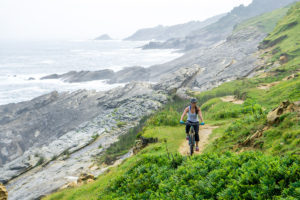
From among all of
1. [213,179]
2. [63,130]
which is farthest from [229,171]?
[63,130]

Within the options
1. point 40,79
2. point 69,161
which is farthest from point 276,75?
point 40,79

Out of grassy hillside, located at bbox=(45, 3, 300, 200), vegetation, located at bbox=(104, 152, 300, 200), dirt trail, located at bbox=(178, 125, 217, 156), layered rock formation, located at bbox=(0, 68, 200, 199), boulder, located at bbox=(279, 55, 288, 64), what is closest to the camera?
vegetation, located at bbox=(104, 152, 300, 200)

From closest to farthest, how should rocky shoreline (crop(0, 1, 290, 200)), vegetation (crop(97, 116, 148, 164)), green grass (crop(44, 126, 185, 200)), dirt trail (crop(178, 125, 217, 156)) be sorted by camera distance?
1. green grass (crop(44, 126, 185, 200))
2. dirt trail (crop(178, 125, 217, 156))
3. vegetation (crop(97, 116, 148, 164))
4. rocky shoreline (crop(0, 1, 290, 200))

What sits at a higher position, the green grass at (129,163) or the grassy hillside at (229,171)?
the grassy hillside at (229,171)

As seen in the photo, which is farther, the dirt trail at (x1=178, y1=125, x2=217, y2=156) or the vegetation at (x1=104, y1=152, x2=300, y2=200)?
the dirt trail at (x1=178, y1=125, x2=217, y2=156)

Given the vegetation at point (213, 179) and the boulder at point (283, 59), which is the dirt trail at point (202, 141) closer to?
the vegetation at point (213, 179)

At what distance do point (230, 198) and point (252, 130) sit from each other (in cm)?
632

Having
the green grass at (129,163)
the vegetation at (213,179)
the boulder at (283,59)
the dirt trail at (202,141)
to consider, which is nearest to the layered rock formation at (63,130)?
the green grass at (129,163)

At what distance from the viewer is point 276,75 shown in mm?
35062

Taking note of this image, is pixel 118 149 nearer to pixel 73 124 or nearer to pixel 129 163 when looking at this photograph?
pixel 129 163

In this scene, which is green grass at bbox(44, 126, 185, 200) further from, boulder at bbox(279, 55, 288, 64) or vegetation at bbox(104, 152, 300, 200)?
boulder at bbox(279, 55, 288, 64)

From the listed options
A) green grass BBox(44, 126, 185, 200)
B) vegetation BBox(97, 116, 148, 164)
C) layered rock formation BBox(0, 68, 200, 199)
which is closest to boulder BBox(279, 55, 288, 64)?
layered rock formation BBox(0, 68, 200, 199)

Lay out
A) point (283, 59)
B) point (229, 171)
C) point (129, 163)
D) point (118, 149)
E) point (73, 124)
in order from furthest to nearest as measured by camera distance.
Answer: point (73, 124) → point (283, 59) → point (118, 149) → point (129, 163) → point (229, 171)

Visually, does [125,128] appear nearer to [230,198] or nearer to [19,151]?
[19,151]
